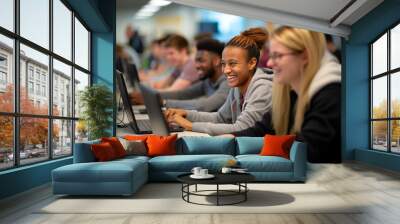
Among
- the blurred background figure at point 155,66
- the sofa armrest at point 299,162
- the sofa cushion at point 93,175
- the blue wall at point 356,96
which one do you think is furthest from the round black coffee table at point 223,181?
the blue wall at point 356,96

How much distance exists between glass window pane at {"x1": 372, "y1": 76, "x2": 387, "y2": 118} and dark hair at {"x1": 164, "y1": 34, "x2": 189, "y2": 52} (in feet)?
15.0

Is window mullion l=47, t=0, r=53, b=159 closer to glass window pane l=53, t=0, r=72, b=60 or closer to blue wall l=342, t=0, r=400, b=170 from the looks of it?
glass window pane l=53, t=0, r=72, b=60

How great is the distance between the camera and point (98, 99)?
823cm

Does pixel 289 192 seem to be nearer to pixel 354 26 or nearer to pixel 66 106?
pixel 66 106

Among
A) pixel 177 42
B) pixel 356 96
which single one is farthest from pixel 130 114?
pixel 356 96

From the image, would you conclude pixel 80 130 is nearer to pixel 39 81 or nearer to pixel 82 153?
pixel 39 81

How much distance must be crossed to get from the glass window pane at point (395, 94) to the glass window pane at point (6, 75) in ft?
23.8

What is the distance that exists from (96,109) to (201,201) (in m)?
4.24

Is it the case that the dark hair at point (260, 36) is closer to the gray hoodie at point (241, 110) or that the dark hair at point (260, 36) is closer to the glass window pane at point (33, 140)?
the gray hoodie at point (241, 110)

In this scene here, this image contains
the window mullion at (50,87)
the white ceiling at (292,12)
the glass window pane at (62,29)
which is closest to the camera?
the window mullion at (50,87)

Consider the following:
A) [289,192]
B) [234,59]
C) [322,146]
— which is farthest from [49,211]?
[322,146]

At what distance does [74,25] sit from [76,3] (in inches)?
32.0

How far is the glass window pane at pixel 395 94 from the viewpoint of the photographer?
8175 millimetres

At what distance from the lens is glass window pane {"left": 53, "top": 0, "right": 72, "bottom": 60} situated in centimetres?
695
